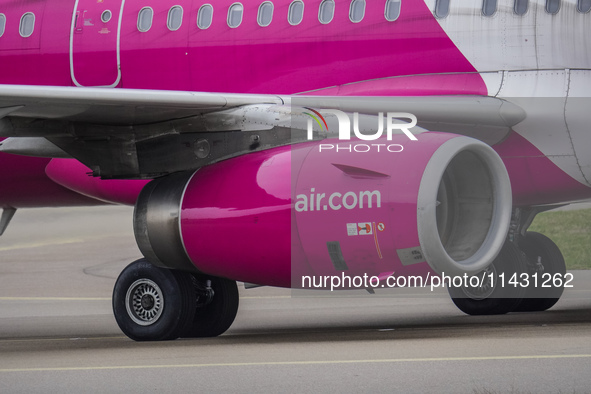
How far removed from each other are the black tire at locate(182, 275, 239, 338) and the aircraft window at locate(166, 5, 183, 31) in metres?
2.70

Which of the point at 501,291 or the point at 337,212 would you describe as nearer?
the point at 337,212

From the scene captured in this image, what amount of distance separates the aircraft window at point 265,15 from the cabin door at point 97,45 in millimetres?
1548

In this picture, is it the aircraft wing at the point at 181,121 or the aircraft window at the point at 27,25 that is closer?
the aircraft wing at the point at 181,121

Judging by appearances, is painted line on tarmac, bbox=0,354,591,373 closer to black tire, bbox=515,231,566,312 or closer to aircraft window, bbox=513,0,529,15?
aircraft window, bbox=513,0,529,15

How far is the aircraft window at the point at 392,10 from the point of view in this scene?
10359 millimetres

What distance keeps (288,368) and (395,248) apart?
4.63ft

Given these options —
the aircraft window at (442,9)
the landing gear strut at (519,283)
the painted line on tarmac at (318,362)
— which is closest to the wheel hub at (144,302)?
the painted line on tarmac at (318,362)

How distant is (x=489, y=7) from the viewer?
10.0m

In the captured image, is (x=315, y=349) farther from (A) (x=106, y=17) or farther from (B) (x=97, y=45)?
(A) (x=106, y=17)

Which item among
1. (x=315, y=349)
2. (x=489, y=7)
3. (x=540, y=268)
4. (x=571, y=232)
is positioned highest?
(x=489, y=7)

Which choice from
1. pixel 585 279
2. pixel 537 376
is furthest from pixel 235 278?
pixel 585 279

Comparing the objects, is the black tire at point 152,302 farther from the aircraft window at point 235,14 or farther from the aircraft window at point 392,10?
the aircraft window at point 392,10

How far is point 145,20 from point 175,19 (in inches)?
12.9

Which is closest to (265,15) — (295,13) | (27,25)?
(295,13)
